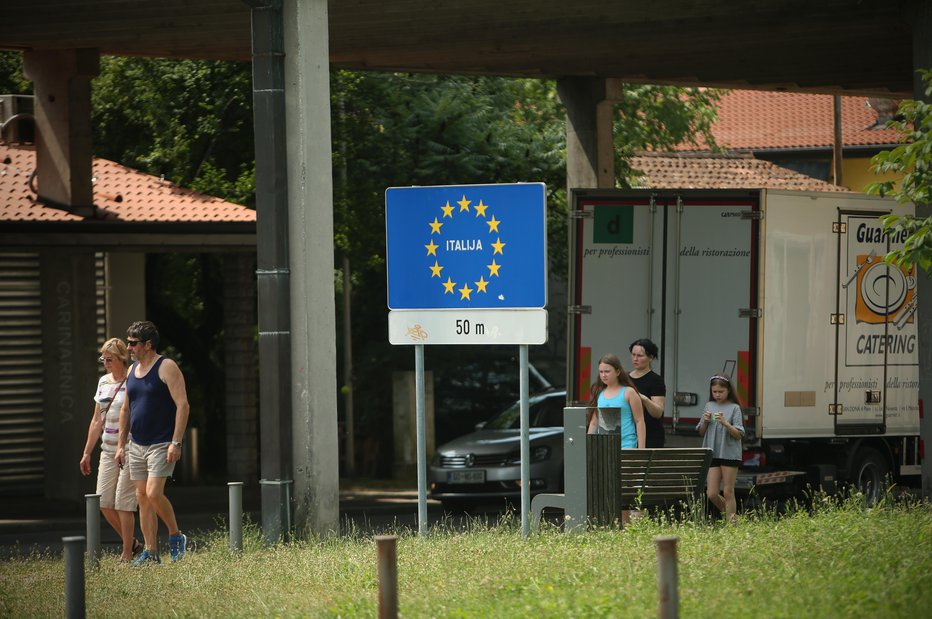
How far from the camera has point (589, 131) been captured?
20547 millimetres

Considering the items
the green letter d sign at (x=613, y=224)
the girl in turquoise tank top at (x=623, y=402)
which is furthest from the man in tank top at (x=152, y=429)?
the green letter d sign at (x=613, y=224)

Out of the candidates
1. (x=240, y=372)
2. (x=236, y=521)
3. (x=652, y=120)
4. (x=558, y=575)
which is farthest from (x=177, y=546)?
(x=652, y=120)

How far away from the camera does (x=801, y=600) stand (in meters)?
7.84

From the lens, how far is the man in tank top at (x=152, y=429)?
12.0 m

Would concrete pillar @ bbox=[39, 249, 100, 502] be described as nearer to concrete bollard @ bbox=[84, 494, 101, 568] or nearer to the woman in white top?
the woman in white top

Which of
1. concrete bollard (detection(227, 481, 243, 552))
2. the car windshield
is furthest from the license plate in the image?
concrete bollard (detection(227, 481, 243, 552))

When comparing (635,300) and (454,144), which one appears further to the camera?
(454,144)

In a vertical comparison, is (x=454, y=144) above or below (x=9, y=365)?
above

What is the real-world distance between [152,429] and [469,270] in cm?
291

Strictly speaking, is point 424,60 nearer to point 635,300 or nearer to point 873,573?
point 635,300

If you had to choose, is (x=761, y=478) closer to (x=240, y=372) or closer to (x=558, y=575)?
(x=558, y=575)

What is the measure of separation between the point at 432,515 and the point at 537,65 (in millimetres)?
5991

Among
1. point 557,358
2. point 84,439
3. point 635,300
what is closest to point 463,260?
Answer: point 635,300

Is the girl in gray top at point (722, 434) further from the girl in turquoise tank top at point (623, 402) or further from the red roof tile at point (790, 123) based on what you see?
the red roof tile at point (790, 123)
